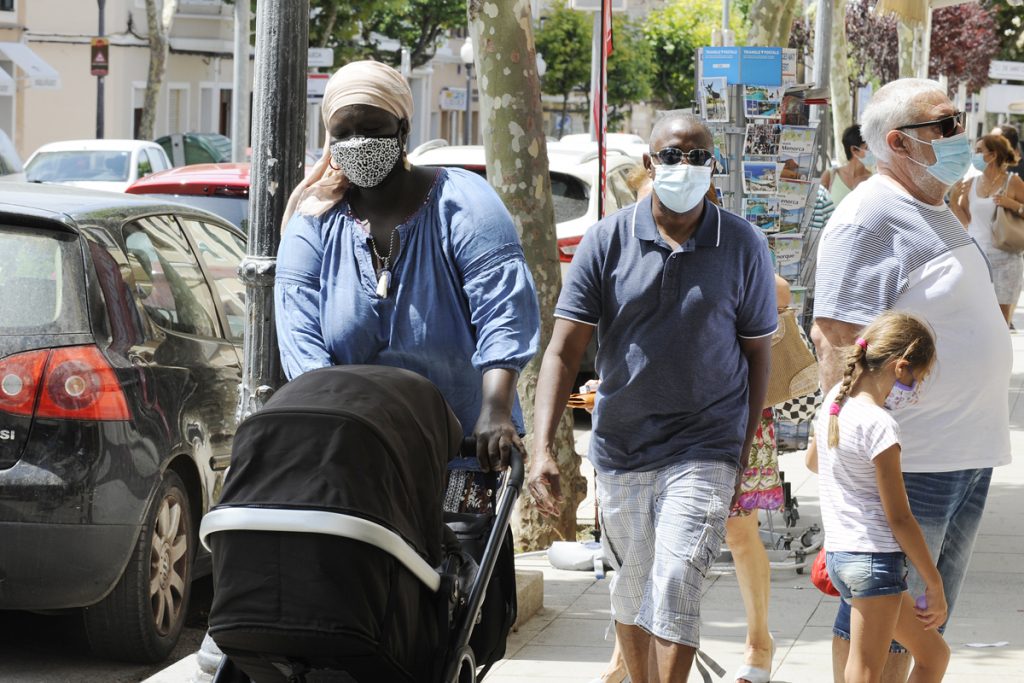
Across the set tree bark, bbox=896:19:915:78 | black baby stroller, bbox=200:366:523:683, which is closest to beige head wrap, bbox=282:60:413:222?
black baby stroller, bbox=200:366:523:683

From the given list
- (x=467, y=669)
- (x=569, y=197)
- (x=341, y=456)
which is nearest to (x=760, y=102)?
(x=569, y=197)

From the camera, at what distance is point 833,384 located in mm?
4758

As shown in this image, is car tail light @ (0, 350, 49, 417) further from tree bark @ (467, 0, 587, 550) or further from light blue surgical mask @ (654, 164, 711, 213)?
tree bark @ (467, 0, 587, 550)

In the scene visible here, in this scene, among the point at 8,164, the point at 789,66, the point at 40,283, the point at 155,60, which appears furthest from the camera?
the point at 155,60

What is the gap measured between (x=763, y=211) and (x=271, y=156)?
594 centimetres

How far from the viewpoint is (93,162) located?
25.5 m

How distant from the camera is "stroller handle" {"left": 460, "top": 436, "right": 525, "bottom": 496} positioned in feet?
12.8

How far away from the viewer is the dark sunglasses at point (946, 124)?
4.71 metres

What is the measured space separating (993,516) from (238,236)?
4.12m

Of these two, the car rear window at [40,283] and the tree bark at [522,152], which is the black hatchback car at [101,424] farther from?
the tree bark at [522,152]

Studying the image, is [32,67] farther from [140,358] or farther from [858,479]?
[858,479]

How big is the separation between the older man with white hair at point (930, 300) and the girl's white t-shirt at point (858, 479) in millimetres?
191

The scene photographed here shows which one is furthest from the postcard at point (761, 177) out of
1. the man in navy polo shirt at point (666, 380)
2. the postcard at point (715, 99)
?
the man in navy polo shirt at point (666, 380)

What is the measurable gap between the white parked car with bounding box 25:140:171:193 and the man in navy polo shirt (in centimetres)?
2071
